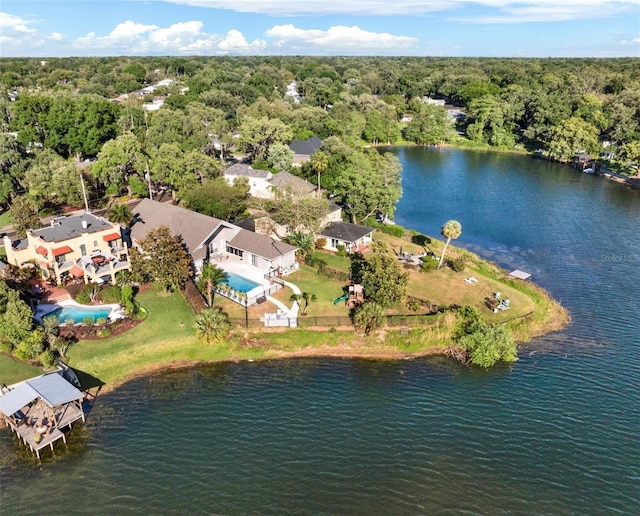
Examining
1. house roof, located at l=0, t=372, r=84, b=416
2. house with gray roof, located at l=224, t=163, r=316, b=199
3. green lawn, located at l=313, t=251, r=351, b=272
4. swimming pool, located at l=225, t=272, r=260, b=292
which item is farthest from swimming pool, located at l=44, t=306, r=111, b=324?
house with gray roof, located at l=224, t=163, r=316, b=199

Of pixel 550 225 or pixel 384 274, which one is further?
pixel 550 225

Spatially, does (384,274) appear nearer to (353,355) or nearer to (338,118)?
(353,355)

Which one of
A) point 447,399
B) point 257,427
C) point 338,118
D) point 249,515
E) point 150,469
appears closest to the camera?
point 249,515

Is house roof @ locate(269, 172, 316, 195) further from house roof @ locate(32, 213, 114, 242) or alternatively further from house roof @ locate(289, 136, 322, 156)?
house roof @ locate(32, 213, 114, 242)

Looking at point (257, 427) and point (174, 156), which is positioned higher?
point (174, 156)

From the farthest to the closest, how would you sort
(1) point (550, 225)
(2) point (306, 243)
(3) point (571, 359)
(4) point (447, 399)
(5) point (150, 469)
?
(1) point (550, 225) → (2) point (306, 243) → (3) point (571, 359) → (4) point (447, 399) → (5) point (150, 469)

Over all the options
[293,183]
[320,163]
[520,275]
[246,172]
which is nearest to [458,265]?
[520,275]

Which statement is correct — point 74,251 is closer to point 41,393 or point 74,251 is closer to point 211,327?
point 211,327

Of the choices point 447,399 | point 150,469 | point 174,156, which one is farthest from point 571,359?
point 174,156

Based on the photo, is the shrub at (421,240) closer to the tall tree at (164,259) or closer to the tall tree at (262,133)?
the tall tree at (164,259)
